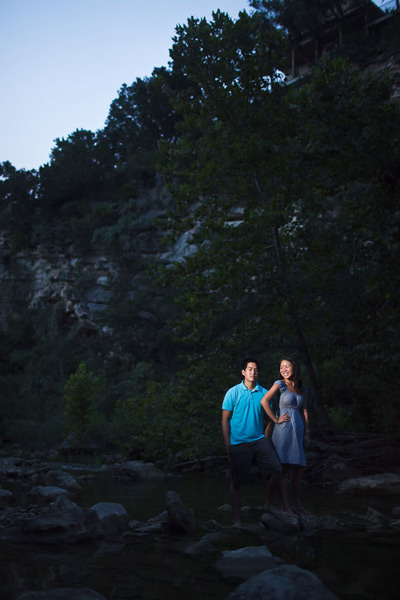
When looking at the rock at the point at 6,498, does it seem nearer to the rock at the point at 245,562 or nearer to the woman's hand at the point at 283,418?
the woman's hand at the point at 283,418

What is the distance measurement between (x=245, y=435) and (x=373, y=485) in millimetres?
4770

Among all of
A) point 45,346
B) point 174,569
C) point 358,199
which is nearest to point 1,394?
point 45,346

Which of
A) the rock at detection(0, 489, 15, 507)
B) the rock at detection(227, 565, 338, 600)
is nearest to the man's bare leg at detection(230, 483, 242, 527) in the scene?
the rock at detection(227, 565, 338, 600)

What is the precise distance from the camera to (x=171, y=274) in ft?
39.3

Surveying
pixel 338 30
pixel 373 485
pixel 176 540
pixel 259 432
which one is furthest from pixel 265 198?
pixel 338 30

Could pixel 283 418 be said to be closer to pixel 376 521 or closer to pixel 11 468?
pixel 376 521

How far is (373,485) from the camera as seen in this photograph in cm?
936

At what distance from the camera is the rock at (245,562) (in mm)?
3777

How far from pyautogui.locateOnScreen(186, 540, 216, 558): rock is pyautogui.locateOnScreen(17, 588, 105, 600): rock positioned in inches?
60.5

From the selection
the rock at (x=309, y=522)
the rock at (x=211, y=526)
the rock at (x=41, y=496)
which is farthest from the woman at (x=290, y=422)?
the rock at (x=41, y=496)

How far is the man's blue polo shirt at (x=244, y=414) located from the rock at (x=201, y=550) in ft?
4.88

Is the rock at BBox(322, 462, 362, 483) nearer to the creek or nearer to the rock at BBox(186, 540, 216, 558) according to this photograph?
the creek

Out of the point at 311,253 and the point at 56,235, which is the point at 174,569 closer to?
the point at 311,253

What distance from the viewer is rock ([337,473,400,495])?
30.2 feet
